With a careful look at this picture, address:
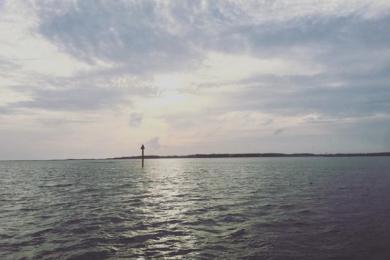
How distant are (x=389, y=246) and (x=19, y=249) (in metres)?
18.2

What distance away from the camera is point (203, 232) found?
1994 centimetres

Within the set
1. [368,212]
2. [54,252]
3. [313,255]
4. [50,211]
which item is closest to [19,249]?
[54,252]

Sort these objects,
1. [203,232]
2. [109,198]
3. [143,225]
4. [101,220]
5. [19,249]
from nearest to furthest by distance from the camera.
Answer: [19,249] < [203,232] < [143,225] < [101,220] < [109,198]

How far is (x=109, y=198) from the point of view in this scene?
36.7 metres

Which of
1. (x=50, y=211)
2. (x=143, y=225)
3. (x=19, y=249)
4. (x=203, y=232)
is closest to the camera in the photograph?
(x=19, y=249)

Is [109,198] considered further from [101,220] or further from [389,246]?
[389,246]

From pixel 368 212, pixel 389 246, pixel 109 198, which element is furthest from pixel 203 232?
pixel 109 198

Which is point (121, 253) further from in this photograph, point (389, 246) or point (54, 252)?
point (389, 246)

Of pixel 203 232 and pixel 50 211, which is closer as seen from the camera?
pixel 203 232

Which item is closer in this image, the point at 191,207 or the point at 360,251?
the point at 360,251

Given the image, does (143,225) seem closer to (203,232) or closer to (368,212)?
(203,232)

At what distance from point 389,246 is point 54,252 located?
53.5 ft

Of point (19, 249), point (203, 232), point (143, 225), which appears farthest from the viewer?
point (143, 225)

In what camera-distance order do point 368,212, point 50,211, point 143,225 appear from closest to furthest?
point 143,225
point 368,212
point 50,211
